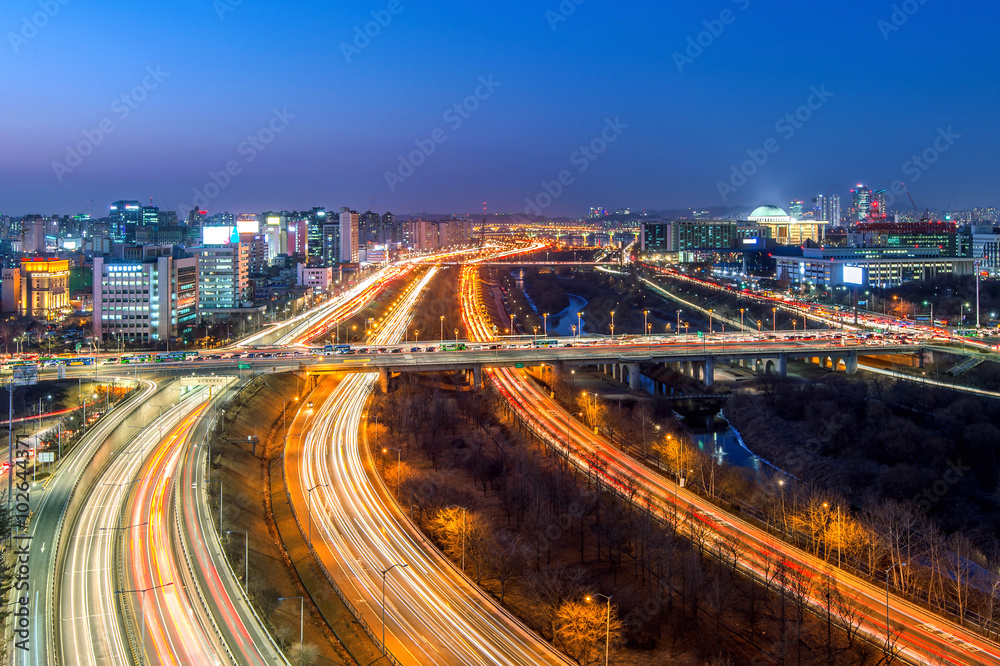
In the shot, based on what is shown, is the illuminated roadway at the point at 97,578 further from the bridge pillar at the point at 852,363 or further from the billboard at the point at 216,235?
the billboard at the point at 216,235

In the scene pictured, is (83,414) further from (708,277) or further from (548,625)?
Answer: (708,277)

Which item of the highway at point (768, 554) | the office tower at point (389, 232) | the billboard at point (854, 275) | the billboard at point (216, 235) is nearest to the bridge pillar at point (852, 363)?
the highway at point (768, 554)

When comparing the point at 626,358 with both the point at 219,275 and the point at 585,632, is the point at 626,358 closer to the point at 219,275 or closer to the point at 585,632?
the point at 585,632

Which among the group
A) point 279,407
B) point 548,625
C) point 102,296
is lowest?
point 548,625

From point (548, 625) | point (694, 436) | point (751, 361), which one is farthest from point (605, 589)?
point (751, 361)

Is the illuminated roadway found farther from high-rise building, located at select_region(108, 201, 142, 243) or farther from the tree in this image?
high-rise building, located at select_region(108, 201, 142, 243)

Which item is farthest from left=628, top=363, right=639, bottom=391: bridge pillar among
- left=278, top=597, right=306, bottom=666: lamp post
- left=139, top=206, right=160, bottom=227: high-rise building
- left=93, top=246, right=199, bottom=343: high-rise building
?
left=139, top=206, right=160, bottom=227: high-rise building

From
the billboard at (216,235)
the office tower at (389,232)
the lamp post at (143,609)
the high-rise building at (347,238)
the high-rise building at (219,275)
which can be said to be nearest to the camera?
the lamp post at (143,609)
